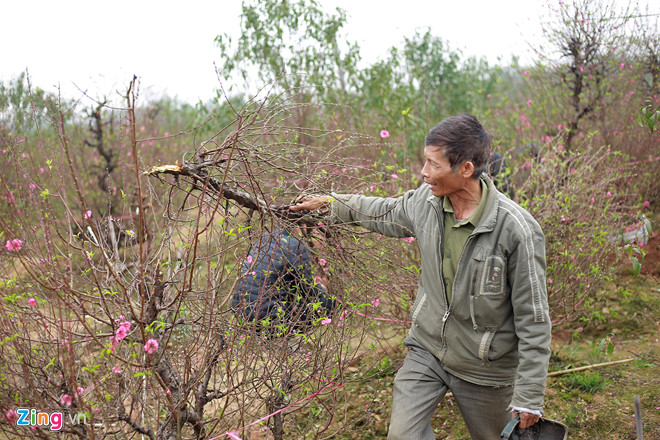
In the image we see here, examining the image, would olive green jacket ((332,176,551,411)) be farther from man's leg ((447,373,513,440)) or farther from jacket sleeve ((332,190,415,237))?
jacket sleeve ((332,190,415,237))

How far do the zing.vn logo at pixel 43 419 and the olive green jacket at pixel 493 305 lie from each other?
149cm

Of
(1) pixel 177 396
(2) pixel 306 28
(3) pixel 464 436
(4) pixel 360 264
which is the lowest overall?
(3) pixel 464 436

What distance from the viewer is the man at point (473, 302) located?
2.12m

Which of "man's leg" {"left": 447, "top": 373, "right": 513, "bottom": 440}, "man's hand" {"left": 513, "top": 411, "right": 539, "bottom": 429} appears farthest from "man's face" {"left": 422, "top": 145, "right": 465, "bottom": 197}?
"man's hand" {"left": 513, "top": 411, "right": 539, "bottom": 429}

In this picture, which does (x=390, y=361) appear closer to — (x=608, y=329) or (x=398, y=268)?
(x=398, y=268)

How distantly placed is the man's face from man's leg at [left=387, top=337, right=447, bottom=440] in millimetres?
712

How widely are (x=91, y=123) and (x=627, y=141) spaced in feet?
23.9

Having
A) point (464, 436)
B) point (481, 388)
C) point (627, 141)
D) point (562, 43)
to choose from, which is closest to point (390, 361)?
point (464, 436)

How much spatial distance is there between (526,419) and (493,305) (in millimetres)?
437

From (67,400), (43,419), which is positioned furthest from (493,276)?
(43,419)

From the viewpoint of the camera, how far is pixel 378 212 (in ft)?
8.74

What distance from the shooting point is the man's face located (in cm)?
222

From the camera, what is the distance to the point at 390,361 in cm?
425

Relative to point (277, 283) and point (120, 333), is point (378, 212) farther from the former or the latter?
point (120, 333)
